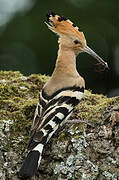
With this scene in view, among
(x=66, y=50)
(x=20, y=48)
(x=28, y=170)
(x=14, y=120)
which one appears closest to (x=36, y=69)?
(x=20, y=48)

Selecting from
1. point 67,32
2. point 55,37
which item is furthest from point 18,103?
point 55,37

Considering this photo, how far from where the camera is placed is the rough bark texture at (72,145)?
382 centimetres

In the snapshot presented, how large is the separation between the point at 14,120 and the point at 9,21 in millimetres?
2432

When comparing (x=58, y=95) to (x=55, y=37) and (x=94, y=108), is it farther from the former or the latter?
(x=55, y=37)

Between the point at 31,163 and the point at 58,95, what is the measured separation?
74cm

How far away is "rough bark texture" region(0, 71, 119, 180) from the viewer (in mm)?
3820

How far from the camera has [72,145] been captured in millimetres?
3932

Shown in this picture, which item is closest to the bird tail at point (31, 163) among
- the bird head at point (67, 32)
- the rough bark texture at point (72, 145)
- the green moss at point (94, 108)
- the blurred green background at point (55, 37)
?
the rough bark texture at point (72, 145)

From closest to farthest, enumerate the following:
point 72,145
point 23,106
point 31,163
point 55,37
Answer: point 31,163, point 72,145, point 23,106, point 55,37

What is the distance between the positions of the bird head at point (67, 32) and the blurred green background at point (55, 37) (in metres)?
1.07

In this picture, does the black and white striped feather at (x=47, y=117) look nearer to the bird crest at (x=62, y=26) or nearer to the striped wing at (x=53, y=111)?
the striped wing at (x=53, y=111)

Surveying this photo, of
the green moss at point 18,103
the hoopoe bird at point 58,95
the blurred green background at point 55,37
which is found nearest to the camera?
the hoopoe bird at point 58,95

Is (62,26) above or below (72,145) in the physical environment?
above

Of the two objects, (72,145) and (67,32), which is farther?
(67,32)
